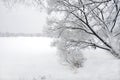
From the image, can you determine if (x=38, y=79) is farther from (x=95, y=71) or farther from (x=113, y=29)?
(x=113, y=29)

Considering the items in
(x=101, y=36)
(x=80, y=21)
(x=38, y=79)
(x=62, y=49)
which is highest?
(x=80, y=21)

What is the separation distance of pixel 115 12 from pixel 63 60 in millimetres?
5829

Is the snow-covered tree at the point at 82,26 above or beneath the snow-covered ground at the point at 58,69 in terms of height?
above

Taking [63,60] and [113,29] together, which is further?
[63,60]

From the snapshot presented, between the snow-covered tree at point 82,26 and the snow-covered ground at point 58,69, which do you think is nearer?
the snow-covered tree at point 82,26

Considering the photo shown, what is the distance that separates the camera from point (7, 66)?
46.4 ft

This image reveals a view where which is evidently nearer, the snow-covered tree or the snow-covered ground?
the snow-covered tree

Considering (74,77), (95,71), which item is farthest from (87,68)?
(74,77)

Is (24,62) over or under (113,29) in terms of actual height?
under

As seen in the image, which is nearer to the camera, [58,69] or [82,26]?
[82,26]

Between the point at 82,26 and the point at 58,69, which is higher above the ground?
the point at 82,26

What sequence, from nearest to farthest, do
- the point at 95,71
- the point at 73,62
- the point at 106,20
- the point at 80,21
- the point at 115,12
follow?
the point at 115,12 → the point at 106,20 → the point at 80,21 → the point at 95,71 → the point at 73,62

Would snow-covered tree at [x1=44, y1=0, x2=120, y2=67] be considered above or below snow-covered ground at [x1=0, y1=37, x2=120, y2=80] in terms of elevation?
above

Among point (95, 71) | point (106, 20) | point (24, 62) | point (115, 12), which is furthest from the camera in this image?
point (24, 62)
